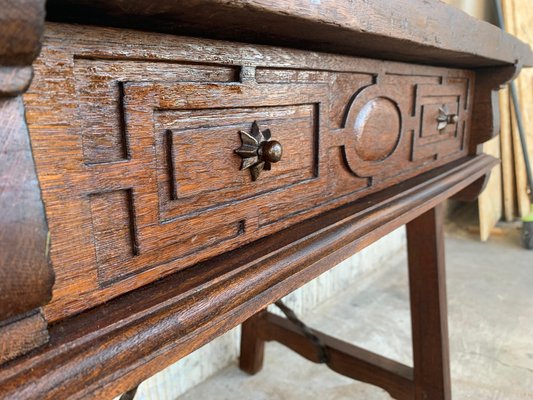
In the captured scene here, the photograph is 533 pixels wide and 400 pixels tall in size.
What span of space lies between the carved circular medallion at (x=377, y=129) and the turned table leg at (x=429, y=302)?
0.91ft

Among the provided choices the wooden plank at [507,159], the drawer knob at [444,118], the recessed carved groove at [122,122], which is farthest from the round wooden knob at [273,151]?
the wooden plank at [507,159]

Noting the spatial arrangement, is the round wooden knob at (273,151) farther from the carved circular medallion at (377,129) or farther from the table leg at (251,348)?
the table leg at (251,348)

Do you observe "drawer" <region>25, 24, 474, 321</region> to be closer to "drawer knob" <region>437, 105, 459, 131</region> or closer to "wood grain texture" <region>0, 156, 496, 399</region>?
"wood grain texture" <region>0, 156, 496, 399</region>

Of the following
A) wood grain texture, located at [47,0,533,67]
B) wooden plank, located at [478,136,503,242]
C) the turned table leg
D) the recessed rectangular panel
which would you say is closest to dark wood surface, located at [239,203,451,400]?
the turned table leg

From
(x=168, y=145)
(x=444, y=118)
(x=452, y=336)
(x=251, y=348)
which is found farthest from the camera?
(x=452, y=336)

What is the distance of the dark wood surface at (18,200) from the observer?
0.20 meters

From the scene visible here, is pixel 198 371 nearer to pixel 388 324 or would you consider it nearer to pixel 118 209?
pixel 388 324

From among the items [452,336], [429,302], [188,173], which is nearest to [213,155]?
[188,173]

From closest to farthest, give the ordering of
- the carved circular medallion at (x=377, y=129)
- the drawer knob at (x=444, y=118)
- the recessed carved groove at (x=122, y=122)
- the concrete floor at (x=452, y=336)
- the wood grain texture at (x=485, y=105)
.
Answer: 1. the recessed carved groove at (x=122, y=122)
2. the carved circular medallion at (x=377, y=129)
3. the drawer knob at (x=444, y=118)
4. the wood grain texture at (x=485, y=105)
5. the concrete floor at (x=452, y=336)

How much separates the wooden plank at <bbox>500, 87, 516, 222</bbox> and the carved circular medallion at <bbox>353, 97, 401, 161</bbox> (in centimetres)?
179

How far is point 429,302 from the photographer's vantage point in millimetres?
896

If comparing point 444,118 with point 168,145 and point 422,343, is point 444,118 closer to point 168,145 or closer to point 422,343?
point 422,343

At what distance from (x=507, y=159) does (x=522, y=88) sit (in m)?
0.35

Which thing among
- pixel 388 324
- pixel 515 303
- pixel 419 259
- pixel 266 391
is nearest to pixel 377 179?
pixel 419 259
